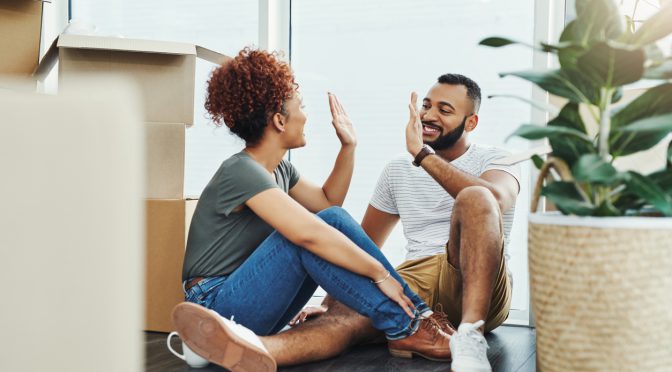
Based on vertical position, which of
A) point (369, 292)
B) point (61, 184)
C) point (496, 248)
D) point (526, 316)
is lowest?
point (526, 316)

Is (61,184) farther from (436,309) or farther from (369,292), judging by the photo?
(436,309)

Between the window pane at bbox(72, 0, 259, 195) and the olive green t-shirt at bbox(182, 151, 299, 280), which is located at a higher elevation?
the window pane at bbox(72, 0, 259, 195)

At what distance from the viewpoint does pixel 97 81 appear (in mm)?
582

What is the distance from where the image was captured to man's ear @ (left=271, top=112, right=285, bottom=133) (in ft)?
6.47

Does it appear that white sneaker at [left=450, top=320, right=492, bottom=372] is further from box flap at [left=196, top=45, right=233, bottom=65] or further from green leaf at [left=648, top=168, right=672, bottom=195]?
box flap at [left=196, top=45, right=233, bottom=65]

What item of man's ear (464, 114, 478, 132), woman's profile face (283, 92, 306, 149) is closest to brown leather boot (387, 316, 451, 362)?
woman's profile face (283, 92, 306, 149)

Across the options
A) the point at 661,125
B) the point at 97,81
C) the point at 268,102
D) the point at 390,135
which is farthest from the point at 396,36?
the point at 97,81

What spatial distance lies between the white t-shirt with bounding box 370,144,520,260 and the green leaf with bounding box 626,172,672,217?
1.08m

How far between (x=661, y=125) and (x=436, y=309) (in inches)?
44.2

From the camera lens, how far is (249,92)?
195 centimetres

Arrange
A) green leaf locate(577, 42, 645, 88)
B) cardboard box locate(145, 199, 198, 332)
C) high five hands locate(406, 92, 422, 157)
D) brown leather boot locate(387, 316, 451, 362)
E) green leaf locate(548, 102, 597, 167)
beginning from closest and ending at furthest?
green leaf locate(577, 42, 645, 88) → green leaf locate(548, 102, 597, 167) → brown leather boot locate(387, 316, 451, 362) → high five hands locate(406, 92, 422, 157) → cardboard box locate(145, 199, 198, 332)

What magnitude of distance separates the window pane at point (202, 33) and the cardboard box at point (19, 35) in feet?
2.36

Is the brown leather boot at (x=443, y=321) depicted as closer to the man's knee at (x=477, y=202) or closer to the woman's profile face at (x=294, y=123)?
the man's knee at (x=477, y=202)

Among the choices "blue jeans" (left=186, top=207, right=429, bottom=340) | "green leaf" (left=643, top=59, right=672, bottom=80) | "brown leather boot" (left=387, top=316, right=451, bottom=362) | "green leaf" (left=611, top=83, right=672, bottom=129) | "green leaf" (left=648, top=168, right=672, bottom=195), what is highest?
"green leaf" (left=643, top=59, right=672, bottom=80)
